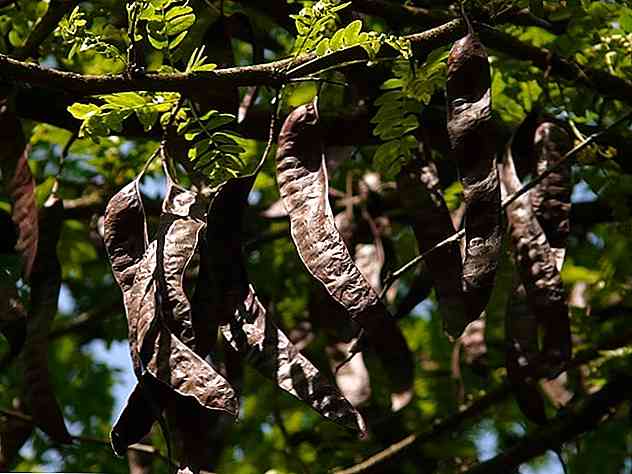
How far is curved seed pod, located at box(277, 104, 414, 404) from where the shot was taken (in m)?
1.59

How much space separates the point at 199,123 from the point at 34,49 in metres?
0.48

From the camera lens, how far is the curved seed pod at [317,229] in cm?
159

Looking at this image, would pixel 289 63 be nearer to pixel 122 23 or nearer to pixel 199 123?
pixel 199 123

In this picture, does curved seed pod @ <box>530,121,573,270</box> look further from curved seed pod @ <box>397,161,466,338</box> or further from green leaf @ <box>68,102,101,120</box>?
green leaf @ <box>68,102,101,120</box>

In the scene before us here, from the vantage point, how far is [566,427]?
2.67 m

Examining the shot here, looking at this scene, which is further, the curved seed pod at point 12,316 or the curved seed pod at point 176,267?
the curved seed pod at point 12,316

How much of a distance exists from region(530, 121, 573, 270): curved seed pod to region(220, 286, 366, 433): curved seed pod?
53cm

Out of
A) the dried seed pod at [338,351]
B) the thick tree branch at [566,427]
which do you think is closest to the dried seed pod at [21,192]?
the dried seed pod at [338,351]

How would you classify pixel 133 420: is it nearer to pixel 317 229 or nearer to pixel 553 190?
pixel 317 229

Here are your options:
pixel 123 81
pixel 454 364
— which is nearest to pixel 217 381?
pixel 123 81

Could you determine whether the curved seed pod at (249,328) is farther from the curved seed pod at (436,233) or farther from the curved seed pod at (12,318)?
the curved seed pod at (12,318)

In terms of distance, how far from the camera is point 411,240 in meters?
2.92

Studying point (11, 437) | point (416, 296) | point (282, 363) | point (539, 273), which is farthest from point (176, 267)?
point (11, 437)

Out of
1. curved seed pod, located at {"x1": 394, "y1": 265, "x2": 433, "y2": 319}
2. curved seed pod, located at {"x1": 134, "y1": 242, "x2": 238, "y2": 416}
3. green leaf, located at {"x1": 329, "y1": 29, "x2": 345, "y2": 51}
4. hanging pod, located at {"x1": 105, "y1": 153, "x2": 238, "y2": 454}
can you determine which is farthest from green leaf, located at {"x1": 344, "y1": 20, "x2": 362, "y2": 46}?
curved seed pod, located at {"x1": 394, "y1": 265, "x2": 433, "y2": 319}
